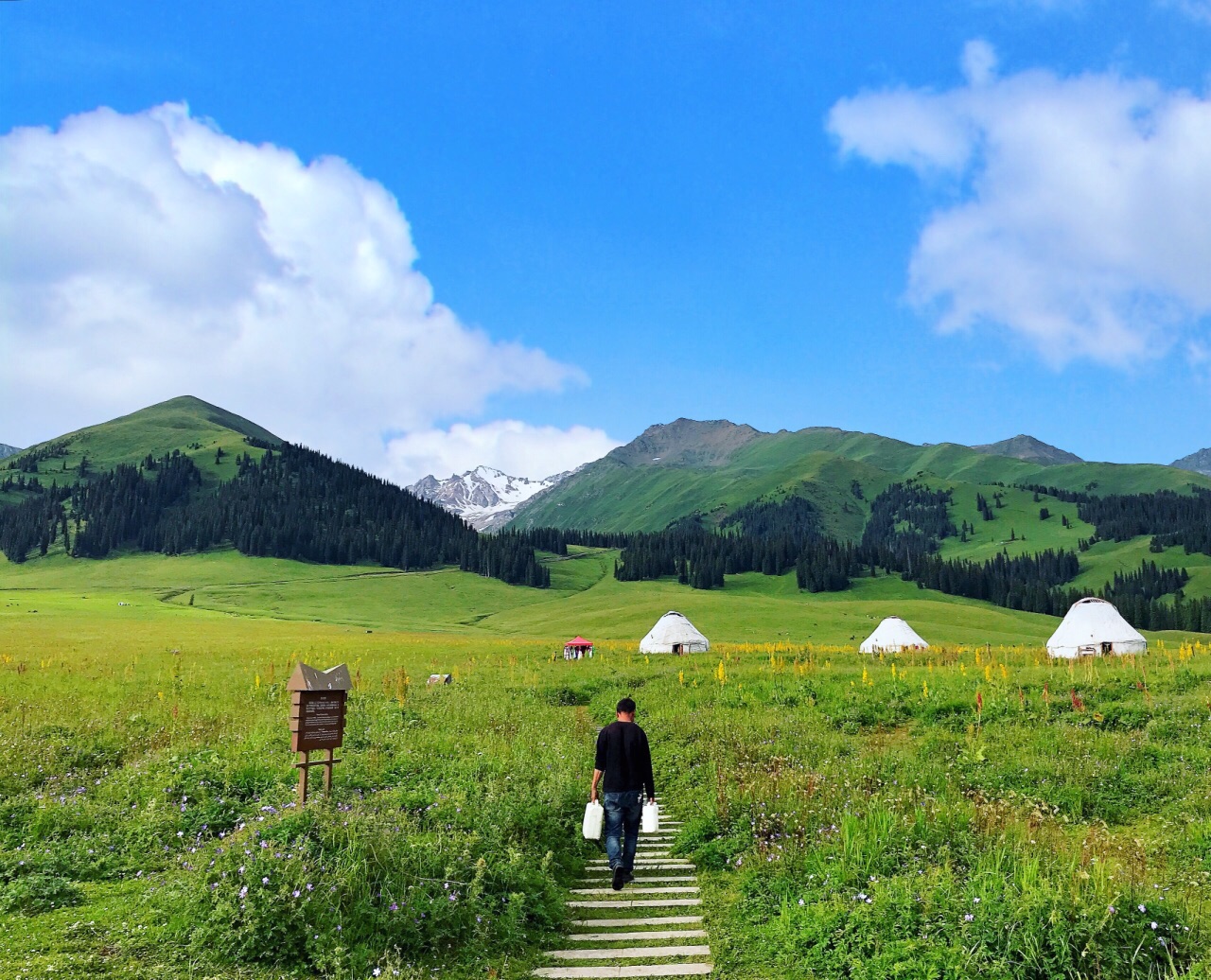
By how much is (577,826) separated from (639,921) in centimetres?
307

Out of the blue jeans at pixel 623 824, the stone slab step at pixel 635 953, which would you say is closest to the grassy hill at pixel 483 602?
the blue jeans at pixel 623 824

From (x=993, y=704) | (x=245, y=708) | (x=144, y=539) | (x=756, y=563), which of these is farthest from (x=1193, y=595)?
(x=144, y=539)

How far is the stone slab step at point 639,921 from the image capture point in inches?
356

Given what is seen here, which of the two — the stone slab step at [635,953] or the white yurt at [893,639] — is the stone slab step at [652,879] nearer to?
the stone slab step at [635,953]

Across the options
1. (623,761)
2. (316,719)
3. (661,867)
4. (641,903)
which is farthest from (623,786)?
(316,719)

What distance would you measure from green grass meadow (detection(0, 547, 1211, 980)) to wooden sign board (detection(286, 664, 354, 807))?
0.73m

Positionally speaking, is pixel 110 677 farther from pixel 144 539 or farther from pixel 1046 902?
pixel 144 539

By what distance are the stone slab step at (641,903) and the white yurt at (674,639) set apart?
53.1 meters

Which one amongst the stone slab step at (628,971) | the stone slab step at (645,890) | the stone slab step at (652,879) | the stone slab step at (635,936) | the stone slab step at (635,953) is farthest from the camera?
the stone slab step at (652,879)

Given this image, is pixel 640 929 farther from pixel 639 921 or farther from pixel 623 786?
pixel 623 786

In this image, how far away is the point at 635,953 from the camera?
8.21 metres

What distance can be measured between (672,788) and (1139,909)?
942 centimetres

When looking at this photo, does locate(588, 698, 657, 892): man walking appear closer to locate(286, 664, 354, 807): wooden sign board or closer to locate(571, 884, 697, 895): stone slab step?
locate(571, 884, 697, 895): stone slab step

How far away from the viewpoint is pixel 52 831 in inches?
432
